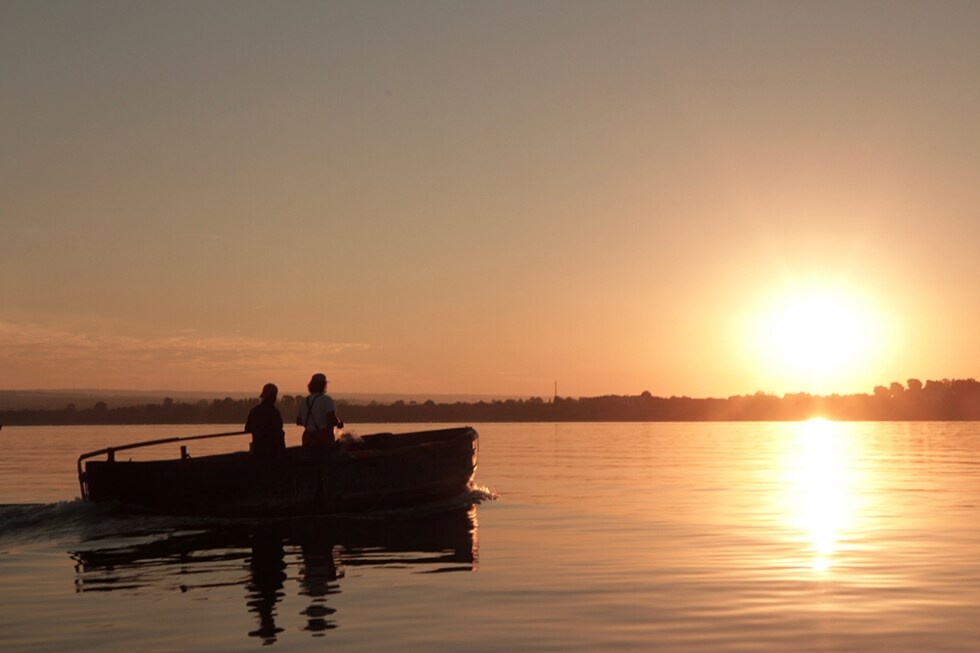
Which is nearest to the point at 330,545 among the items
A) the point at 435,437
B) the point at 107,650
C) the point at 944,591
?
the point at 107,650

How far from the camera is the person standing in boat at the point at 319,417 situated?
982 inches

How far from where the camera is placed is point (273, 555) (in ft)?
64.1

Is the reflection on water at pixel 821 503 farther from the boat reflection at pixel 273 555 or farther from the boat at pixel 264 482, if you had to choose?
the boat at pixel 264 482

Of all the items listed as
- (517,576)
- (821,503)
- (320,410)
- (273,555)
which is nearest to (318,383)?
(320,410)

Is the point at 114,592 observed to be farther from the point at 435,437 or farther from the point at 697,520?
the point at 435,437

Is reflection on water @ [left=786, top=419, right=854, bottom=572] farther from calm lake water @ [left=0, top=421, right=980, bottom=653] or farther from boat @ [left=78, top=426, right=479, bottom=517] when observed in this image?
boat @ [left=78, top=426, right=479, bottom=517]

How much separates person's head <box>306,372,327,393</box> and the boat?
1507 mm

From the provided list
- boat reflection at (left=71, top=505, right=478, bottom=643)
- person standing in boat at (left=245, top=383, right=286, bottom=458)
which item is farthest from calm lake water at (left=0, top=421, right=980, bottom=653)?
person standing in boat at (left=245, top=383, right=286, bottom=458)

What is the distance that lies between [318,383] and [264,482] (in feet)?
8.07

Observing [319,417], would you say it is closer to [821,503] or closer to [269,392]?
[269,392]

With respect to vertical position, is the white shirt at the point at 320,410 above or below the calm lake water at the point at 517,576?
above

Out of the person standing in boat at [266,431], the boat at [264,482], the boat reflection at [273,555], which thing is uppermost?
the person standing in boat at [266,431]

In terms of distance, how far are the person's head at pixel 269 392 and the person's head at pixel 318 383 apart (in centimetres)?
96

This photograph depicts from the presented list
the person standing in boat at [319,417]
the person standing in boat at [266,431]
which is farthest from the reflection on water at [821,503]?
the person standing in boat at [266,431]
